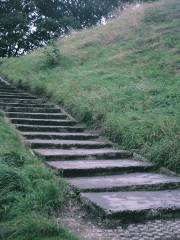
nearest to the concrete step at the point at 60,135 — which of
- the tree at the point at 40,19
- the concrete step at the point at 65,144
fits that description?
the concrete step at the point at 65,144

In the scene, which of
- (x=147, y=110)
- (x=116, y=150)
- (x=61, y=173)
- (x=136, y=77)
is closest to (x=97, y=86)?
(x=136, y=77)

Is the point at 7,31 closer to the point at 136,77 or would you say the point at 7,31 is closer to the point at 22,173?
the point at 136,77

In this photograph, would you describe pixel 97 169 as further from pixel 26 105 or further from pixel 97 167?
pixel 26 105

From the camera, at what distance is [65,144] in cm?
661

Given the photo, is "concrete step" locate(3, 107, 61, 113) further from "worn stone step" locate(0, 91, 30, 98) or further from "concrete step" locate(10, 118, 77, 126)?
"worn stone step" locate(0, 91, 30, 98)

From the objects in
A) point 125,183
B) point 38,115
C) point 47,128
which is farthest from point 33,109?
point 125,183

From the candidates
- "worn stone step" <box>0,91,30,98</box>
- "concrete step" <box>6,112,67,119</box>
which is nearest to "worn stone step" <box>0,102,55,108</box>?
"concrete step" <box>6,112,67,119</box>

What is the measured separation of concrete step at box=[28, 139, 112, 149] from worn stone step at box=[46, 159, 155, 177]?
2.38 feet

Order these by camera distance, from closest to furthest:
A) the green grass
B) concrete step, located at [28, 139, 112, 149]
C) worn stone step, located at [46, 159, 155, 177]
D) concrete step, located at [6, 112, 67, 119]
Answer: the green grass
worn stone step, located at [46, 159, 155, 177]
concrete step, located at [28, 139, 112, 149]
concrete step, located at [6, 112, 67, 119]

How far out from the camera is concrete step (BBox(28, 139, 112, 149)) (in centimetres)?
645

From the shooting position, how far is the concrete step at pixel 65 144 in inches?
254

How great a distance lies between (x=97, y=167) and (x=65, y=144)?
1.29 m

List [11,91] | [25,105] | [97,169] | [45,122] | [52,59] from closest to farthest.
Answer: [97,169] < [45,122] < [25,105] < [11,91] < [52,59]

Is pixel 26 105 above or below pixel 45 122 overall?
above
